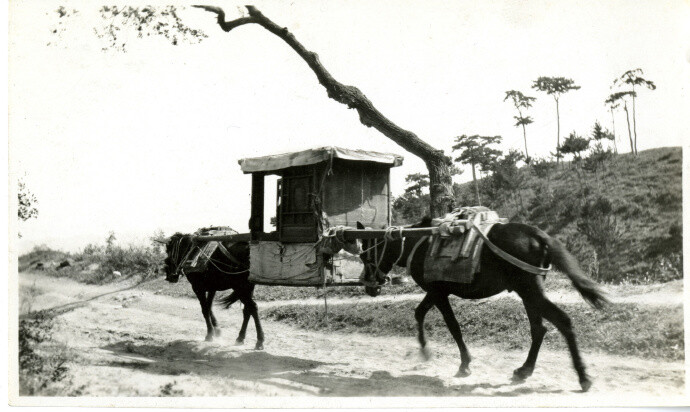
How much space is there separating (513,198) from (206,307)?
633 inches

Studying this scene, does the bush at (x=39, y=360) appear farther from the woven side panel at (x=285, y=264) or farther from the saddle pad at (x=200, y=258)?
the woven side panel at (x=285, y=264)

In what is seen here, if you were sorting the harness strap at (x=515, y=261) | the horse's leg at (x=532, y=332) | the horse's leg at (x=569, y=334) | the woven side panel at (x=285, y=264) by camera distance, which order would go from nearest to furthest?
the horse's leg at (x=569, y=334)
the harness strap at (x=515, y=261)
the horse's leg at (x=532, y=332)
the woven side panel at (x=285, y=264)

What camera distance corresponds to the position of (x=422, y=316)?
6520 millimetres

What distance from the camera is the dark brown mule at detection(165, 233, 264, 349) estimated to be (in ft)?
27.9

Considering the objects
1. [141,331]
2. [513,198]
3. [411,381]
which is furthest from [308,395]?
[513,198]

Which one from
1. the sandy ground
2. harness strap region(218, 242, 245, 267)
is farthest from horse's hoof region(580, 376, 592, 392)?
harness strap region(218, 242, 245, 267)

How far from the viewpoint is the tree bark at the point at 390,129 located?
367 inches

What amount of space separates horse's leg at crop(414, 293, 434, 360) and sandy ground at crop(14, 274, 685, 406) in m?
0.18

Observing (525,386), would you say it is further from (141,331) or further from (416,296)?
(141,331)

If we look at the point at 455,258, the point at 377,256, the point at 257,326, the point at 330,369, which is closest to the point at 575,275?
the point at 455,258

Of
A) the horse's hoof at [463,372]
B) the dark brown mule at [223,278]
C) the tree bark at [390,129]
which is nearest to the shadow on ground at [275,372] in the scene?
the horse's hoof at [463,372]

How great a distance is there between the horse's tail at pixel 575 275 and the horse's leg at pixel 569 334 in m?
0.28

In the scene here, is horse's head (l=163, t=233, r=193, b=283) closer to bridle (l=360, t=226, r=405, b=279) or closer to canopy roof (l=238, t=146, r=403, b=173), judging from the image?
canopy roof (l=238, t=146, r=403, b=173)

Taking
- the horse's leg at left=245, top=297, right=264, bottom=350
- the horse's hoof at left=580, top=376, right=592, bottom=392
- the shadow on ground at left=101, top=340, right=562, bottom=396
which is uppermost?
the horse's leg at left=245, top=297, right=264, bottom=350
